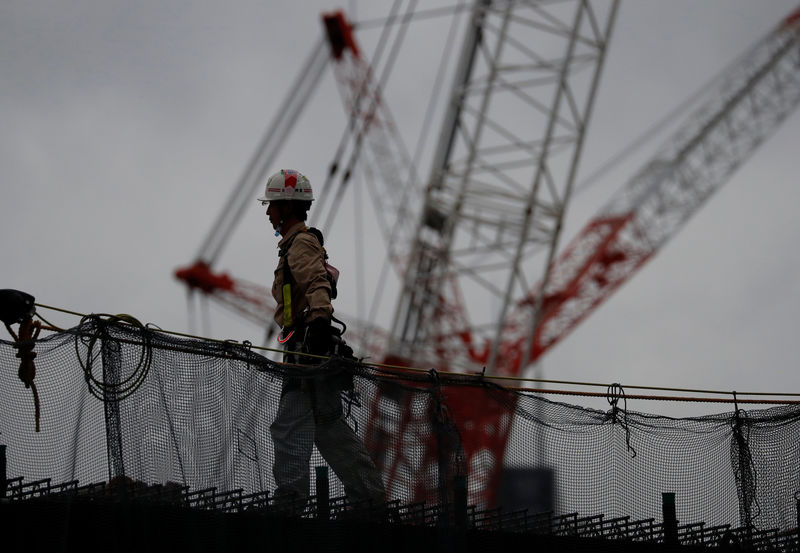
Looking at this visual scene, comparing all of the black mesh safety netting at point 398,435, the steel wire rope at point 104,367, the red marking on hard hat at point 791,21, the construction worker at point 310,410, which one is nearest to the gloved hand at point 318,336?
the construction worker at point 310,410

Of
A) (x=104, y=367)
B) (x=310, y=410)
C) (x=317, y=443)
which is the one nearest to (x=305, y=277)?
(x=310, y=410)

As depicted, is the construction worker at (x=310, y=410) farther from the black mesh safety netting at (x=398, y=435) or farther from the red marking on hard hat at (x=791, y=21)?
the red marking on hard hat at (x=791, y=21)

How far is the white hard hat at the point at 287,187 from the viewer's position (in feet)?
37.6

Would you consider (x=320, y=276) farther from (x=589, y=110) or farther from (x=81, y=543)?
(x=589, y=110)

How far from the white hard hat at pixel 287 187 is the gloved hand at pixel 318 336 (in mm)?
1217

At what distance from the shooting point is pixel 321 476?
10.4 meters

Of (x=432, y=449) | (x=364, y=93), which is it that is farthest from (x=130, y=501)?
(x=364, y=93)

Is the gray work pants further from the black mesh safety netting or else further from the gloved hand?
the gloved hand

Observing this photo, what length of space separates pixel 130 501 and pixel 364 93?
58433mm

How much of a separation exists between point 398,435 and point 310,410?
84cm

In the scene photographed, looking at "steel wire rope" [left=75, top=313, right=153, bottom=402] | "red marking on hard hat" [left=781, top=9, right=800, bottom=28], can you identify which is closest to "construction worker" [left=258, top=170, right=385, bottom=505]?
"steel wire rope" [left=75, top=313, right=153, bottom=402]

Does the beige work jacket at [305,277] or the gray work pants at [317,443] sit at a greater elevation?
the beige work jacket at [305,277]

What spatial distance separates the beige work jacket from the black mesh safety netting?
0.54 m

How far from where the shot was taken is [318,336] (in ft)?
35.3
